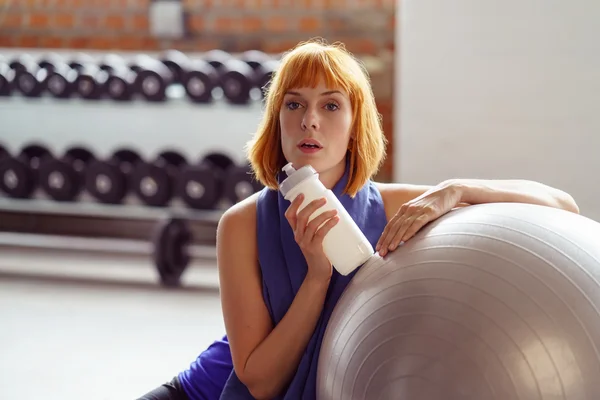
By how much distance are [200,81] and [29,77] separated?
3.02ft

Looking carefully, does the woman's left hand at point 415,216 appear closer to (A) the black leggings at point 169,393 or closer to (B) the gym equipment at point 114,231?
(A) the black leggings at point 169,393

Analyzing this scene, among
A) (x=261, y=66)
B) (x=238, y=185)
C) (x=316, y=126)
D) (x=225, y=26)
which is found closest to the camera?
(x=316, y=126)

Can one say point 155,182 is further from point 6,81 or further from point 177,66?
point 6,81

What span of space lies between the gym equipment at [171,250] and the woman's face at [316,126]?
2.38 m

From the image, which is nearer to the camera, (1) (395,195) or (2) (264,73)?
(1) (395,195)

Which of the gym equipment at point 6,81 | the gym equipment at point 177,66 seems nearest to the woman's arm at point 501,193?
the gym equipment at point 177,66

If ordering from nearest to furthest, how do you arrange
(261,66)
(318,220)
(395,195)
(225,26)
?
(318,220), (395,195), (261,66), (225,26)

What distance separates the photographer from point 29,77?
3.97 m

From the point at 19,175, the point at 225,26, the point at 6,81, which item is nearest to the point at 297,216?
the point at 19,175

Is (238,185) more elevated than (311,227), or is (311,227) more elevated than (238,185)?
(311,227)

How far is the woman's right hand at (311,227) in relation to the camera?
1.17 meters

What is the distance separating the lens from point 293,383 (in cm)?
126

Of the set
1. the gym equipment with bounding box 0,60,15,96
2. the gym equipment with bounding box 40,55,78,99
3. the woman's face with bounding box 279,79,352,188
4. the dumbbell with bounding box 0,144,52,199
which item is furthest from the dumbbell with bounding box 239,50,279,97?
the woman's face with bounding box 279,79,352,188

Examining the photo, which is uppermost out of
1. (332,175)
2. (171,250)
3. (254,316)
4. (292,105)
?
(292,105)
